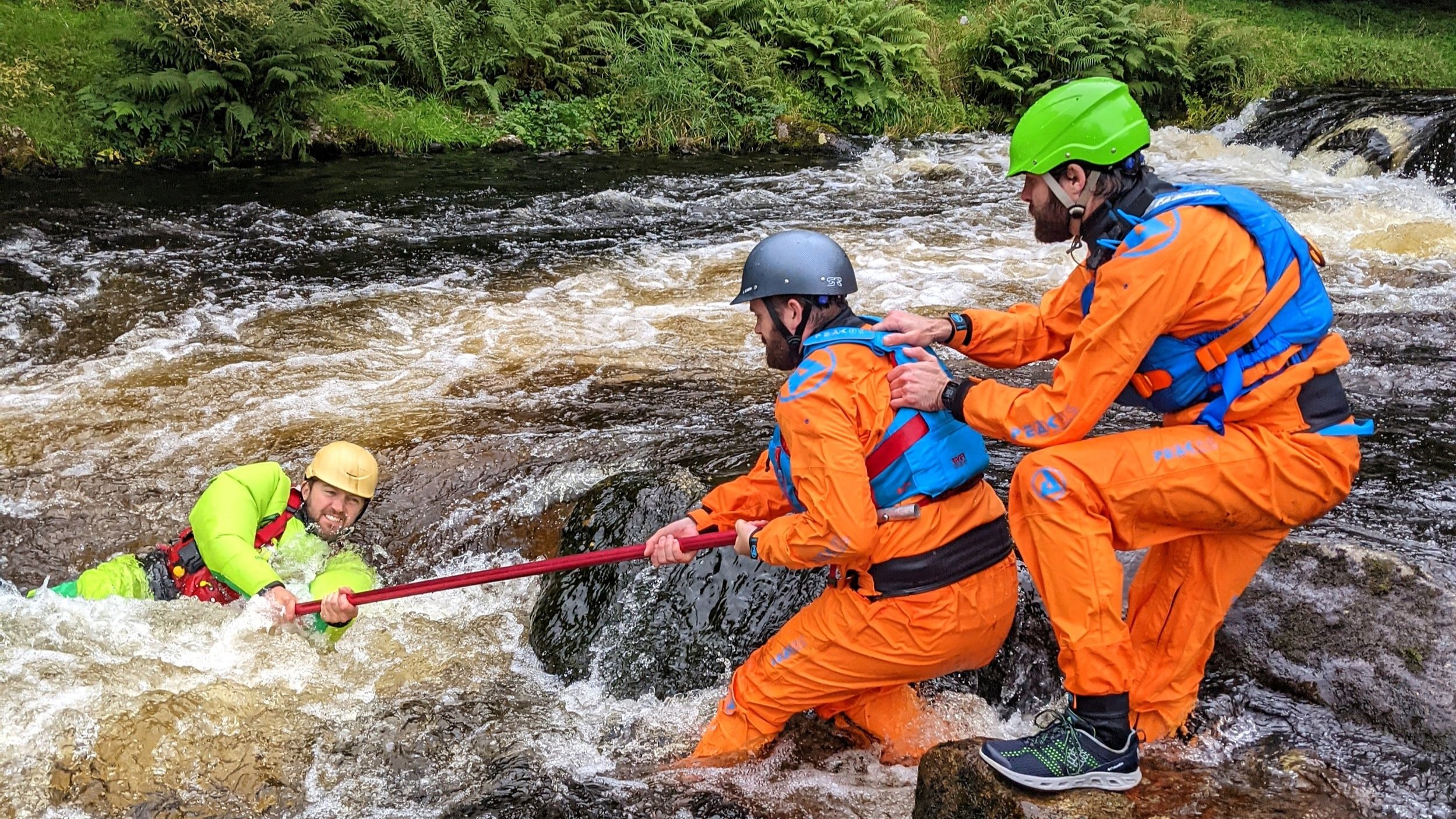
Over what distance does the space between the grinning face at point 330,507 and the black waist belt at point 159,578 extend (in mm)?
656

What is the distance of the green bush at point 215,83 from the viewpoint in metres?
13.7

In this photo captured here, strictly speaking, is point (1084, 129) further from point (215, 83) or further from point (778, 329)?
point (215, 83)

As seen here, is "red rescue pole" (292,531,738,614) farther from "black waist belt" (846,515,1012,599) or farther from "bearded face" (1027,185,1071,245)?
"bearded face" (1027,185,1071,245)

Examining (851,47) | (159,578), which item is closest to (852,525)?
(159,578)

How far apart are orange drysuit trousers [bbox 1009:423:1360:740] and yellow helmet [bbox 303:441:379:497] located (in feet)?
10.3

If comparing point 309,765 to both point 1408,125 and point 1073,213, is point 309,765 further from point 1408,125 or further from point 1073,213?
point 1408,125

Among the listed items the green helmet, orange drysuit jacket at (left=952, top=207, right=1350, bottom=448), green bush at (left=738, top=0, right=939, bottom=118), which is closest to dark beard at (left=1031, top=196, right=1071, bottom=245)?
the green helmet

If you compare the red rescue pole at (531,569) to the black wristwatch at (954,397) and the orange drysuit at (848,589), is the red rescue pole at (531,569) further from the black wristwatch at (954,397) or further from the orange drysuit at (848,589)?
the black wristwatch at (954,397)

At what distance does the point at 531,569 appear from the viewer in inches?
157

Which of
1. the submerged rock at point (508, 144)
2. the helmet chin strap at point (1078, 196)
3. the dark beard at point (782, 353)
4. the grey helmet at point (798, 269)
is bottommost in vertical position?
the submerged rock at point (508, 144)

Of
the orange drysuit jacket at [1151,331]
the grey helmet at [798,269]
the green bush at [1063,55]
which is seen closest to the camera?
the orange drysuit jacket at [1151,331]

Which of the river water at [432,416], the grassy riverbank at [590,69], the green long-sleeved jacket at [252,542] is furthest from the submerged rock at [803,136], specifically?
the green long-sleeved jacket at [252,542]

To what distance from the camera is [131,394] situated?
7113mm

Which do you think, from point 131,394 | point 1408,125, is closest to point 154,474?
point 131,394
